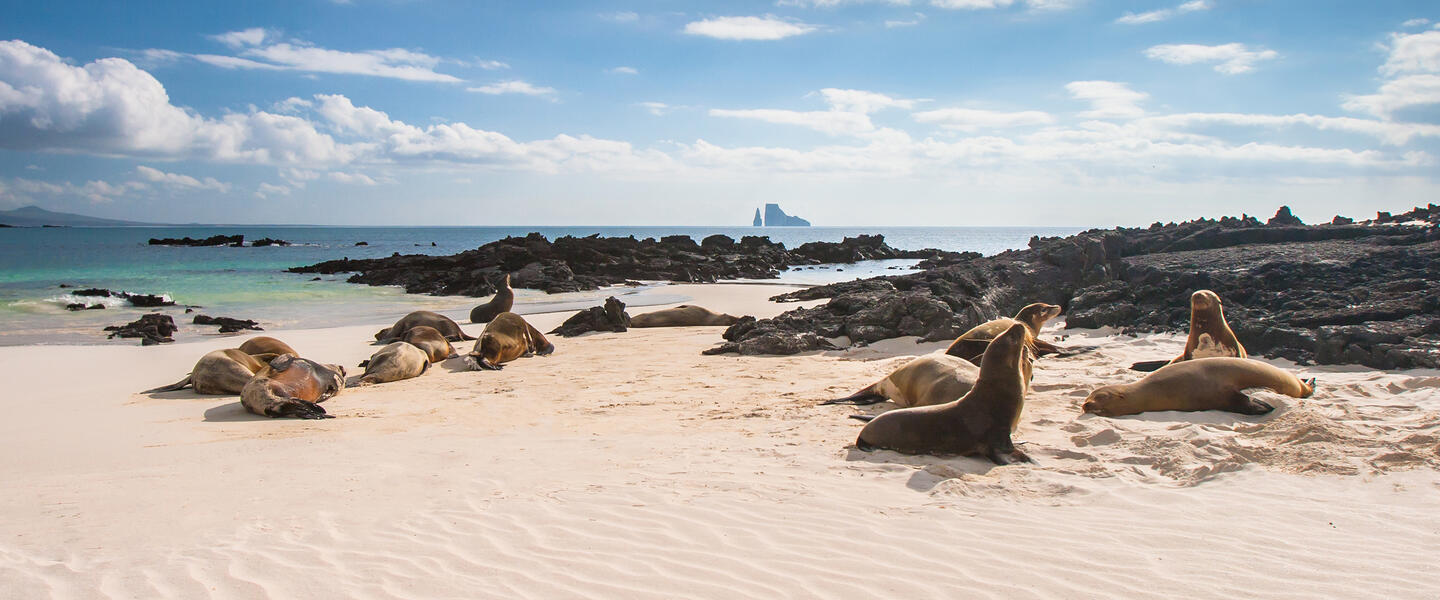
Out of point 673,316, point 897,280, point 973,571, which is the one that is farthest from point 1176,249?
point 973,571

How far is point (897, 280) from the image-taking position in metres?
16.1

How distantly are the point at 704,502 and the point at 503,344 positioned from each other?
7254 mm

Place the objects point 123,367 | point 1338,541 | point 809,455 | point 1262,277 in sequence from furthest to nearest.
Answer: point 1262,277
point 123,367
point 809,455
point 1338,541

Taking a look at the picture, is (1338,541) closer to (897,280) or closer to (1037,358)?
(1037,358)

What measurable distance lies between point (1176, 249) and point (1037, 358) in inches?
317

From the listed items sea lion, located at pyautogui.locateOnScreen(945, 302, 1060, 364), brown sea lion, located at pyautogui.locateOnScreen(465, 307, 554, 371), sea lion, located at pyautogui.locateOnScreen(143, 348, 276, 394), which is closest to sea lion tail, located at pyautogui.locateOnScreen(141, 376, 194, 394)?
sea lion, located at pyautogui.locateOnScreen(143, 348, 276, 394)

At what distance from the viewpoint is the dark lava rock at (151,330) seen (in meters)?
14.0

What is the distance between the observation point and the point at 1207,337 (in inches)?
325

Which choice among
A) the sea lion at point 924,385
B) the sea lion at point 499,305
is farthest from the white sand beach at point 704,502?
the sea lion at point 499,305

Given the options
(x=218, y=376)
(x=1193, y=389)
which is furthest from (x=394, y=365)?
(x=1193, y=389)

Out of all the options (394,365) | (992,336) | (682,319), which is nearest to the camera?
(992,336)

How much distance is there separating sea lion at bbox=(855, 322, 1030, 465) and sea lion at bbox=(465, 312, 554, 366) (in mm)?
6248

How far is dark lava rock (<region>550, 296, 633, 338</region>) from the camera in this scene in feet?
48.0

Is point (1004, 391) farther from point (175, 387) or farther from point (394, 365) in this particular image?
point (175, 387)
